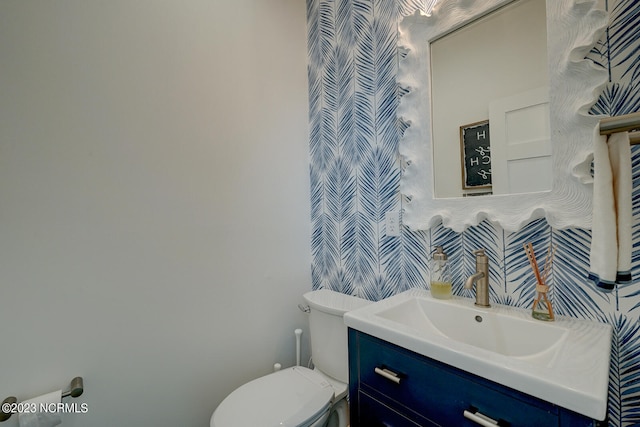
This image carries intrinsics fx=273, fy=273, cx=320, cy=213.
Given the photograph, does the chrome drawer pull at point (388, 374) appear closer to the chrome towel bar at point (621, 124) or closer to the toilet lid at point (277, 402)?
the toilet lid at point (277, 402)

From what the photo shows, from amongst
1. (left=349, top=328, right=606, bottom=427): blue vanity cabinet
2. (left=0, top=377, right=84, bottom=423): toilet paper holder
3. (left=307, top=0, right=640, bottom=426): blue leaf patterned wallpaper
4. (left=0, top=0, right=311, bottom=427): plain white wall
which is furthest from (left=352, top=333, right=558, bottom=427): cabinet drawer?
(left=0, top=377, right=84, bottom=423): toilet paper holder

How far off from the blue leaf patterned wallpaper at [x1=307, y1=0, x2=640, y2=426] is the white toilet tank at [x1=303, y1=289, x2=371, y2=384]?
154 mm

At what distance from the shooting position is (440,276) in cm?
104

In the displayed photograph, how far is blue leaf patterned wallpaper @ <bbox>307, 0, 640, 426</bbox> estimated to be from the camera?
0.73 metres

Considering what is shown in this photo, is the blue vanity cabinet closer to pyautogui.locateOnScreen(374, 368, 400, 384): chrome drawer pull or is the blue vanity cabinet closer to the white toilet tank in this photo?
pyautogui.locateOnScreen(374, 368, 400, 384): chrome drawer pull

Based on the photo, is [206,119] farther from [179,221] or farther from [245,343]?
[245,343]

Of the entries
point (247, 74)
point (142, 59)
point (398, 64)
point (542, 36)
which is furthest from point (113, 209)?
point (542, 36)

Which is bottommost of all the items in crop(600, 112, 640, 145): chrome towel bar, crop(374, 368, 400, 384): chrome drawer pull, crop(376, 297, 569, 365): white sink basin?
crop(374, 368, 400, 384): chrome drawer pull

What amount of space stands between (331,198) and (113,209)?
1.01 metres

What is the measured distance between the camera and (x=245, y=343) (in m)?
1.40

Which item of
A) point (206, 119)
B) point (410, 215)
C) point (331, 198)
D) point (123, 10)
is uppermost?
point (123, 10)

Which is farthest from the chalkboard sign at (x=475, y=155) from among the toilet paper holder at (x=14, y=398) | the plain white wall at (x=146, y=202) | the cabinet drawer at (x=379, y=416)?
the toilet paper holder at (x=14, y=398)

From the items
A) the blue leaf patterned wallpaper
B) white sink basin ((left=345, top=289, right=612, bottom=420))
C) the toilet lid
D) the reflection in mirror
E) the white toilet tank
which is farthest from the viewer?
the white toilet tank

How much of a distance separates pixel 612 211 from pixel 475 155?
1.50 feet
